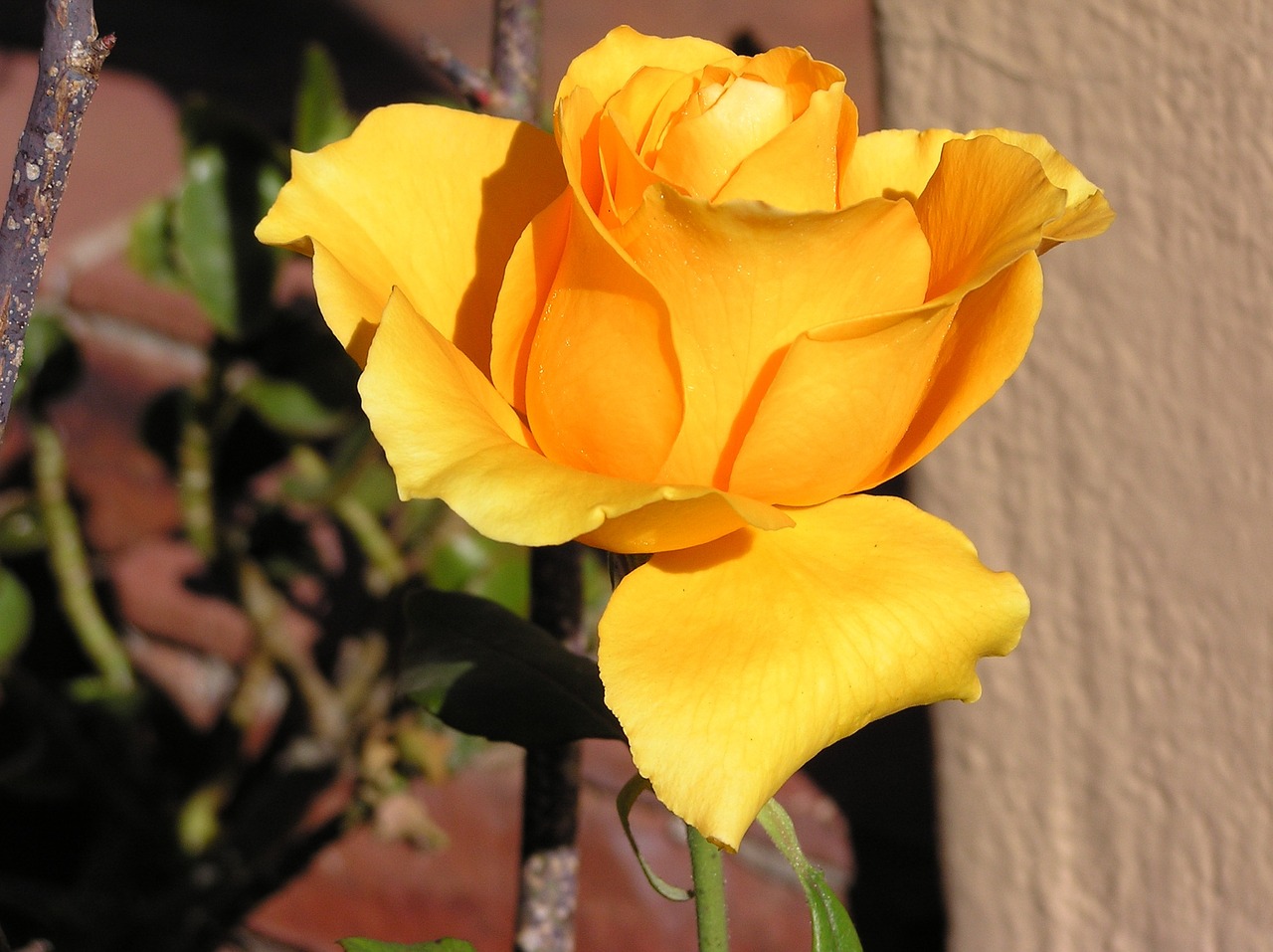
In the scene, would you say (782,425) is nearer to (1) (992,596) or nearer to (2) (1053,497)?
(1) (992,596)

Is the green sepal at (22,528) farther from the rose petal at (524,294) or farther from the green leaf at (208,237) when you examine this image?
the rose petal at (524,294)

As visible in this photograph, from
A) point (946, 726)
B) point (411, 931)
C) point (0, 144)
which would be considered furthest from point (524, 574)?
point (0, 144)

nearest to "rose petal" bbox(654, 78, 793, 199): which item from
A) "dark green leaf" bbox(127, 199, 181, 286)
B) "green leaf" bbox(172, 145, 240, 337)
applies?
"green leaf" bbox(172, 145, 240, 337)

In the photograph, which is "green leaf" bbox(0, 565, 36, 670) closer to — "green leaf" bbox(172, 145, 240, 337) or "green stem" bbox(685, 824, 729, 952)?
"green leaf" bbox(172, 145, 240, 337)

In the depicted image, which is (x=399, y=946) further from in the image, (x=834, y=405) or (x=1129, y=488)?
(x=1129, y=488)

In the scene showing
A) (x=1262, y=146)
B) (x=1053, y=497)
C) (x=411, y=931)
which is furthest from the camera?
(x=411, y=931)
